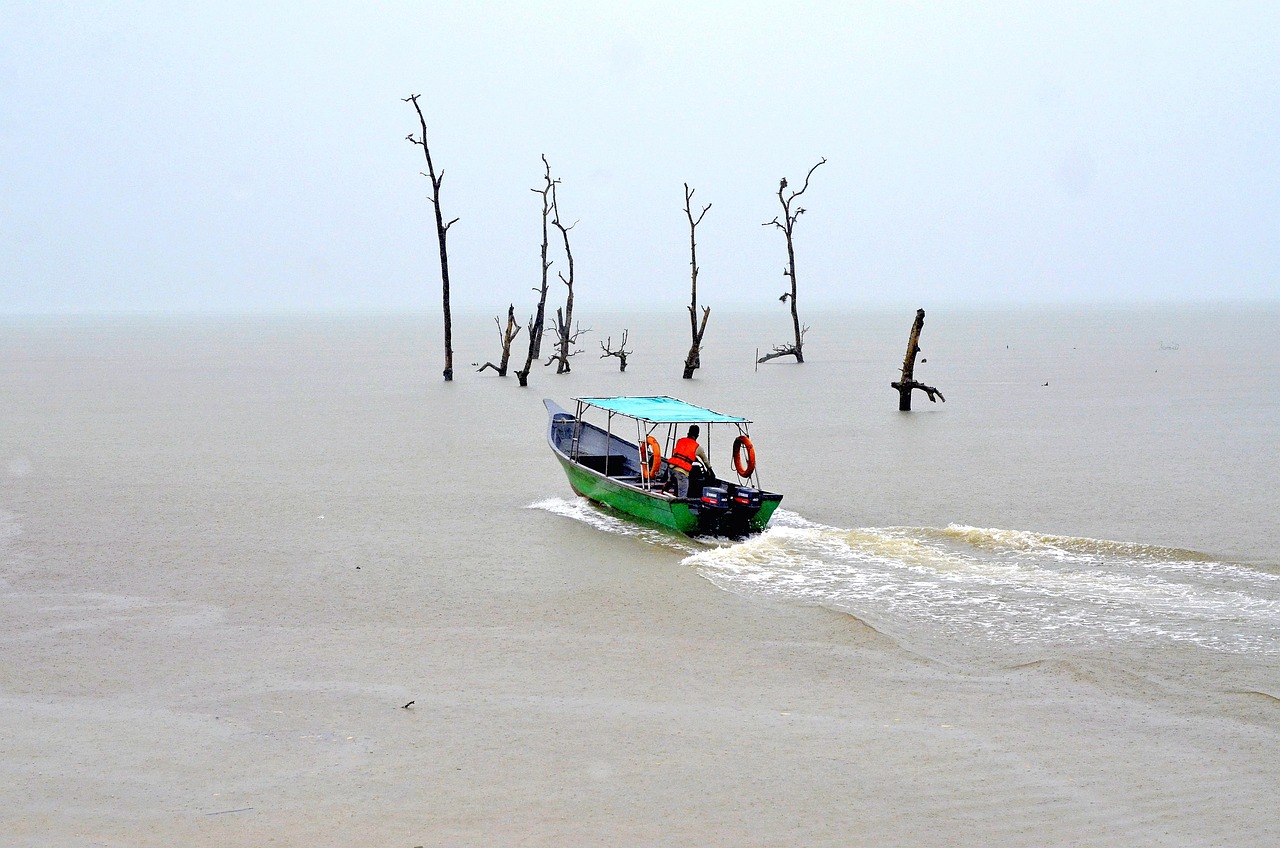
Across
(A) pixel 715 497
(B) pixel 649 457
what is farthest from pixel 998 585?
(B) pixel 649 457

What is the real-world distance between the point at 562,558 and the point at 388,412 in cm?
1804

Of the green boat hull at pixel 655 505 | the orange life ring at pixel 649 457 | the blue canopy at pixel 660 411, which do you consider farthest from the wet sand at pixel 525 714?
the blue canopy at pixel 660 411

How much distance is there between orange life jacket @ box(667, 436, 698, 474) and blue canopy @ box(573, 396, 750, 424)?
27cm

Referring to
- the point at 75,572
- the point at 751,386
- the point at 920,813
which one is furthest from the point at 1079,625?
the point at 751,386

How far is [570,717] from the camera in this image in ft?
28.6

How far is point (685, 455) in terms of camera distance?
51.0ft

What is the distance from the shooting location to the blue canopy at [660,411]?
628 inches

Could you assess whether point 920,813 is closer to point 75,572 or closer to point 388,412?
point 75,572

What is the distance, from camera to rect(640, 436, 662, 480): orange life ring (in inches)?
623

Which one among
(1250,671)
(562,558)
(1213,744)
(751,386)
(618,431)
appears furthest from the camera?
(751,386)

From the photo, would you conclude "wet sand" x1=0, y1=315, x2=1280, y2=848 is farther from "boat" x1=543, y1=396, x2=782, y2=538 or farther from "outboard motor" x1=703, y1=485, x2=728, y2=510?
"outboard motor" x1=703, y1=485, x2=728, y2=510

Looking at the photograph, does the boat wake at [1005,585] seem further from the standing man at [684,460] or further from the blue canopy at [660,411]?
the blue canopy at [660,411]

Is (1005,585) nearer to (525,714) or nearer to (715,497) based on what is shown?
(715,497)

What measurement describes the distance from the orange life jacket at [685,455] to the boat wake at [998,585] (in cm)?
88
